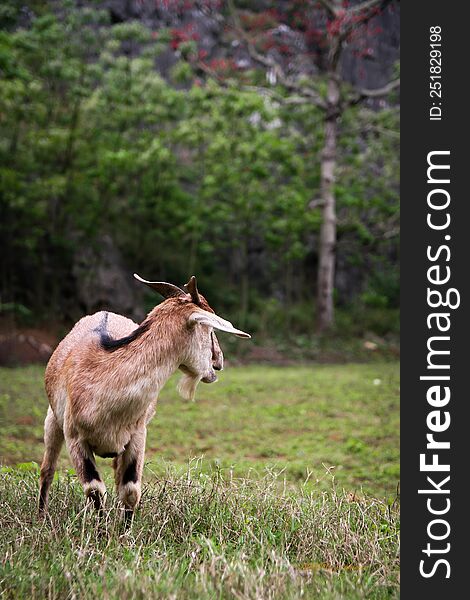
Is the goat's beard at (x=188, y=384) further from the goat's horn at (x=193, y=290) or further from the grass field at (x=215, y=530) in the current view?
the grass field at (x=215, y=530)

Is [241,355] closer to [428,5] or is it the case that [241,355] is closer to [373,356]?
[373,356]

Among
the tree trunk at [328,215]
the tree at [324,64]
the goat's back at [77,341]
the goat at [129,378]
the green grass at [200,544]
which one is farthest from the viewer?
the tree trunk at [328,215]

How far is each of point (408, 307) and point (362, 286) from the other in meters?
13.3

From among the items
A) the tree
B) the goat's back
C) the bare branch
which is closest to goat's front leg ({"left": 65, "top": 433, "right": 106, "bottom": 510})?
the goat's back

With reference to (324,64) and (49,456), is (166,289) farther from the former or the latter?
(324,64)

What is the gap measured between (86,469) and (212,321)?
784mm

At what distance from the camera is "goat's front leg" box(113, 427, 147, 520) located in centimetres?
293

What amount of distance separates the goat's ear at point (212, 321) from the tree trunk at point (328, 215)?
981 cm

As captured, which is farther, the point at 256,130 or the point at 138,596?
the point at 256,130

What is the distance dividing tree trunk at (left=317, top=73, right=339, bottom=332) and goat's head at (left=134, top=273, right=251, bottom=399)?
9.60 m

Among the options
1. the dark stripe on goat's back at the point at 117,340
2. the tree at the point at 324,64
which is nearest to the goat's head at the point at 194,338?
the dark stripe on goat's back at the point at 117,340

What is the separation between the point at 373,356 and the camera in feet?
38.3

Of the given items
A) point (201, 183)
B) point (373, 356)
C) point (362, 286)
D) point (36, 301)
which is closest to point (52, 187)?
point (36, 301)

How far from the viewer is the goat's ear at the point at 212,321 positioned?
2641 millimetres
